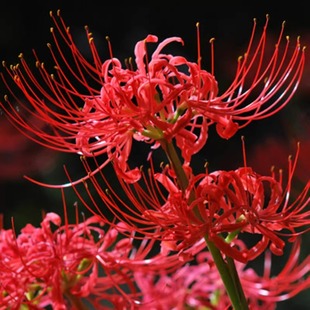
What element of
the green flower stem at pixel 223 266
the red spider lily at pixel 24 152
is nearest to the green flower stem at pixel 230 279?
the green flower stem at pixel 223 266

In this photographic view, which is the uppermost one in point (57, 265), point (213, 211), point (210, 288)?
point (213, 211)

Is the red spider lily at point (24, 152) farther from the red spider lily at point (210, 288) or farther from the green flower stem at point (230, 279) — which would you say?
the green flower stem at point (230, 279)

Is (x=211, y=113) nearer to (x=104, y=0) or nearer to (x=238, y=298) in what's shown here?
(x=238, y=298)

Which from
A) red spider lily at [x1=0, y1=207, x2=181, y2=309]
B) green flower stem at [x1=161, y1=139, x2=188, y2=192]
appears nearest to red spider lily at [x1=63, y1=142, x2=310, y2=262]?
green flower stem at [x1=161, y1=139, x2=188, y2=192]

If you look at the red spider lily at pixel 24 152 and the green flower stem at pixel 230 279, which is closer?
the green flower stem at pixel 230 279

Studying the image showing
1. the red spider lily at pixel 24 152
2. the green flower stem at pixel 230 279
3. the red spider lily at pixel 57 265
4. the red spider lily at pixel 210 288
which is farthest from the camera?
the red spider lily at pixel 24 152

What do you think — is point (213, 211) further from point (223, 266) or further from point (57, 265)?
point (57, 265)

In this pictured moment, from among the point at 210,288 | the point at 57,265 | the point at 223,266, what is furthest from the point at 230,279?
the point at 210,288

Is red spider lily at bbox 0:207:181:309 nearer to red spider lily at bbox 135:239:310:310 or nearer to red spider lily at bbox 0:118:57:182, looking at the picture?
red spider lily at bbox 135:239:310:310

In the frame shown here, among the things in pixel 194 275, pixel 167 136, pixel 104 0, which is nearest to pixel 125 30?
pixel 104 0
